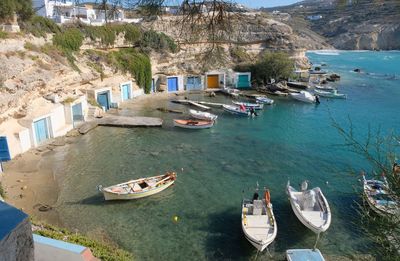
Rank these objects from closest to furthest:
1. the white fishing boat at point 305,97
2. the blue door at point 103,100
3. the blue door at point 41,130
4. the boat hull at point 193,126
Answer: the blue door at point 41,130 → the boat hull at point 193,126 → the blue door at point 103,100 → the white fishing boat at point 305,97

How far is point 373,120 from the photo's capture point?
35344 millimetres

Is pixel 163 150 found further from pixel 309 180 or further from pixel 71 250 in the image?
pixel 71 250

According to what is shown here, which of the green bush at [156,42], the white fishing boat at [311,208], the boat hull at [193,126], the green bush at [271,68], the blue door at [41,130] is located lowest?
the white fishing boat at [311,208]

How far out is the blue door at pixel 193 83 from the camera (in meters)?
50.1

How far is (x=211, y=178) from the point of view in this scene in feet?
68.5

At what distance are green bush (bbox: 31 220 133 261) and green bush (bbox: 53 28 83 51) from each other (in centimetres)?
2856

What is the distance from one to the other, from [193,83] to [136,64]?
977 cm

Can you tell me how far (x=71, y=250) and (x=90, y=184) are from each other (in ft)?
32.1

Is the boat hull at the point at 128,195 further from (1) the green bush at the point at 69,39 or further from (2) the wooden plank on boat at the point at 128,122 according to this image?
(1) the green bush at the point at 69,39

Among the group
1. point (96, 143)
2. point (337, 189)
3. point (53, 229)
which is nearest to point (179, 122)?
point (96, 143)

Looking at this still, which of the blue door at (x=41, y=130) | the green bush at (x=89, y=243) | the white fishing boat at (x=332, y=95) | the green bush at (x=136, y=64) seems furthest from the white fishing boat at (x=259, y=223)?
the white fishing boat at (x=332, y=95)

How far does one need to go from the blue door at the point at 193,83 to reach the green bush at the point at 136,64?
642 centimetres

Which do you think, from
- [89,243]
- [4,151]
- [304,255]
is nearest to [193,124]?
[4,151]

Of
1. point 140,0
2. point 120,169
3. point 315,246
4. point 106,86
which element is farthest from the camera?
point 106,86
